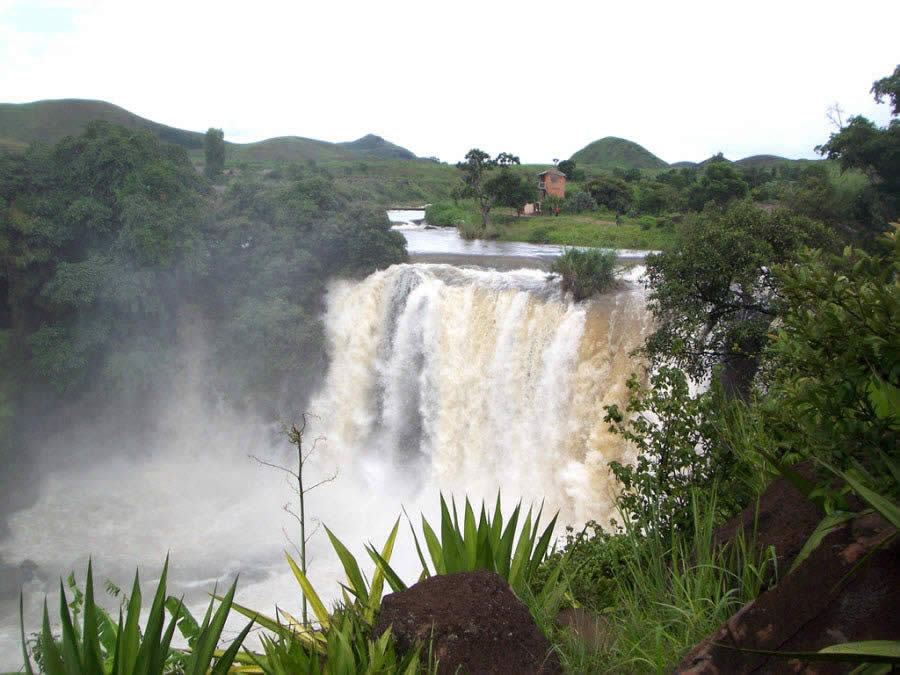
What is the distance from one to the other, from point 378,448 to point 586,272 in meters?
6.25

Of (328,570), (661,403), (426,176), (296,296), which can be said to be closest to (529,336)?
(328,570)

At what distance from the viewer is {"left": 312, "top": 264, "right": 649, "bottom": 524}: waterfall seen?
1146cm

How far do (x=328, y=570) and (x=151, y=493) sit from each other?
6.32 m

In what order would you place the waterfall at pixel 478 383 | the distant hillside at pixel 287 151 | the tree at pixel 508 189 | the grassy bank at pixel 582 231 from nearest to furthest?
the waterfall at pixel 478 383 → the grassy bank at pixel 582 231 → the tree at pixel 508 189 → the distant hillside at pixel 287 151

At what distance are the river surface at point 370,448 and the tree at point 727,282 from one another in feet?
4.69

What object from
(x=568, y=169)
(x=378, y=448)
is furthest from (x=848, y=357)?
(x=568, y=169)

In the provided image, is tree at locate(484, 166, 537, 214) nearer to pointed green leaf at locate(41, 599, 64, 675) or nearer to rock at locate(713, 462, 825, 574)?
rock at locate(713, 462, 825, 574)

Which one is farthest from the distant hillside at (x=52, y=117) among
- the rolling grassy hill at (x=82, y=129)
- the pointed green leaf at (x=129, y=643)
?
the pointed green leaf at (x=129, y=643)

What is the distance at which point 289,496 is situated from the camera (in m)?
15.9

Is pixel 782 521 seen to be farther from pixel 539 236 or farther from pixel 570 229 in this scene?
pixel 570 229

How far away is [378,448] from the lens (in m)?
15.4

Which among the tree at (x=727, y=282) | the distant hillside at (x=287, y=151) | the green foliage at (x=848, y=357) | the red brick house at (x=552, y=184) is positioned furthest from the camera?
the distant hillside at (x=287, y=151)

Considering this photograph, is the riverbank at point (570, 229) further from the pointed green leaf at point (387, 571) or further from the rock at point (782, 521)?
the pointed green leaf at point (387, 571)

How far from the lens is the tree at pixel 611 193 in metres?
→ 33.2
